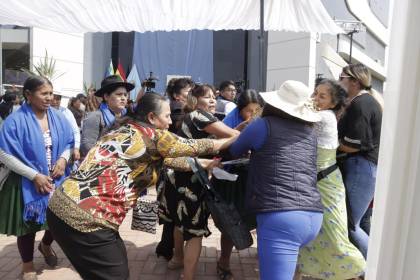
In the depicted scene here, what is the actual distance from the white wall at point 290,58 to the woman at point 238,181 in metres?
12.2

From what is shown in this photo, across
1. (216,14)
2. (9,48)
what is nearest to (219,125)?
(216,14)

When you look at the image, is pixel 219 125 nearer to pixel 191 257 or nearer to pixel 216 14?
pixel 191 257

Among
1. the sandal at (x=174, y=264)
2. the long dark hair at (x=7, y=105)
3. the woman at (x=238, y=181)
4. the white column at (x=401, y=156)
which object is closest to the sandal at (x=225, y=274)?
the woman at (x=238, y=181)

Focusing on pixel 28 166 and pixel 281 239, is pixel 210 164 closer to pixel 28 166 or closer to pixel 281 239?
pixel 281 239

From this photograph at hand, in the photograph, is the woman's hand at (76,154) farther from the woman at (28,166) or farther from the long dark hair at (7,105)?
the long dark hair at (7,105)

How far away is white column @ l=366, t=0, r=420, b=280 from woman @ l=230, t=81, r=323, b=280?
56.6 inches

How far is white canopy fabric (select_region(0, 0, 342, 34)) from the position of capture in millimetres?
3484

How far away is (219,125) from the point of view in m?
2.57

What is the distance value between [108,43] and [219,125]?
17.9m

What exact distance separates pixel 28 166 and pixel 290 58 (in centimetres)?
1423

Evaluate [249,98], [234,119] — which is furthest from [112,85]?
[249,98]

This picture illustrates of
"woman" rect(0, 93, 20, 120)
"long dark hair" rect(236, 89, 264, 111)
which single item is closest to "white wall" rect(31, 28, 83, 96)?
"woman" rect(0, 93, 20, 120)

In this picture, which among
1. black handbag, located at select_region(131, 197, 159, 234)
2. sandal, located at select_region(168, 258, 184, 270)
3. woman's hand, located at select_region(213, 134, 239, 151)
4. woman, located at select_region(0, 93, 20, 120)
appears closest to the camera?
woman's hand, located at select_region(213, 134, 239, 151)

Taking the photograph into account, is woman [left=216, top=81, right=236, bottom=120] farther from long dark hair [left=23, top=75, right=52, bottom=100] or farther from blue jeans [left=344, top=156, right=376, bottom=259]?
long dark hair [left=23, top=75, right=52, bottom=100]
